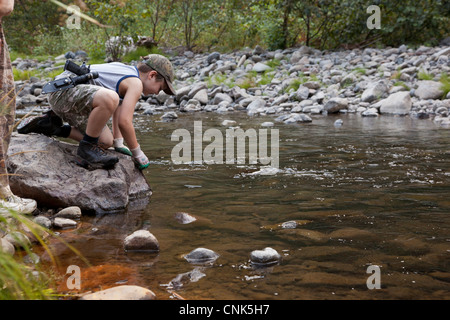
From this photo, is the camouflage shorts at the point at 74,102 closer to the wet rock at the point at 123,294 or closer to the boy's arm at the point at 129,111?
the boy's arm at the point at 129,111

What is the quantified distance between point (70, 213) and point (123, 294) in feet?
5.24

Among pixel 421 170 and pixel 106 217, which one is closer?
pixel 106 217

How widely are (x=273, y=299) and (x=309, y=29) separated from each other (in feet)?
41.9

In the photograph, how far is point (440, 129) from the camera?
22.5ft

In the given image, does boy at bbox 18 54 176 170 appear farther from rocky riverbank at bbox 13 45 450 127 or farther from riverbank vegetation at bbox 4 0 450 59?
riverbank vegetation at bbox 4 0 450 59

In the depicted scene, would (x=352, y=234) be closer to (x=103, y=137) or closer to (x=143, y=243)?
(x=143, y=243)

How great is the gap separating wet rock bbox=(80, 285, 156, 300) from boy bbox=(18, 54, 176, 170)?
Answer: 6.31 feet

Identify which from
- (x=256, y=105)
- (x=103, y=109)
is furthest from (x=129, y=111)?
(x=256, y=105)

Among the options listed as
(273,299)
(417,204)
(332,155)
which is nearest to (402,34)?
(332,155)

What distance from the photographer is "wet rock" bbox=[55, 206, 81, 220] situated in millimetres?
3314

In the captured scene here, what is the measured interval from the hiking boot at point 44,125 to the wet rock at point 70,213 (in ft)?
2.93

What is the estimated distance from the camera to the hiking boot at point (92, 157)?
12.2ft

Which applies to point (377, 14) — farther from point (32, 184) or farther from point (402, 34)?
point (32, 184)
